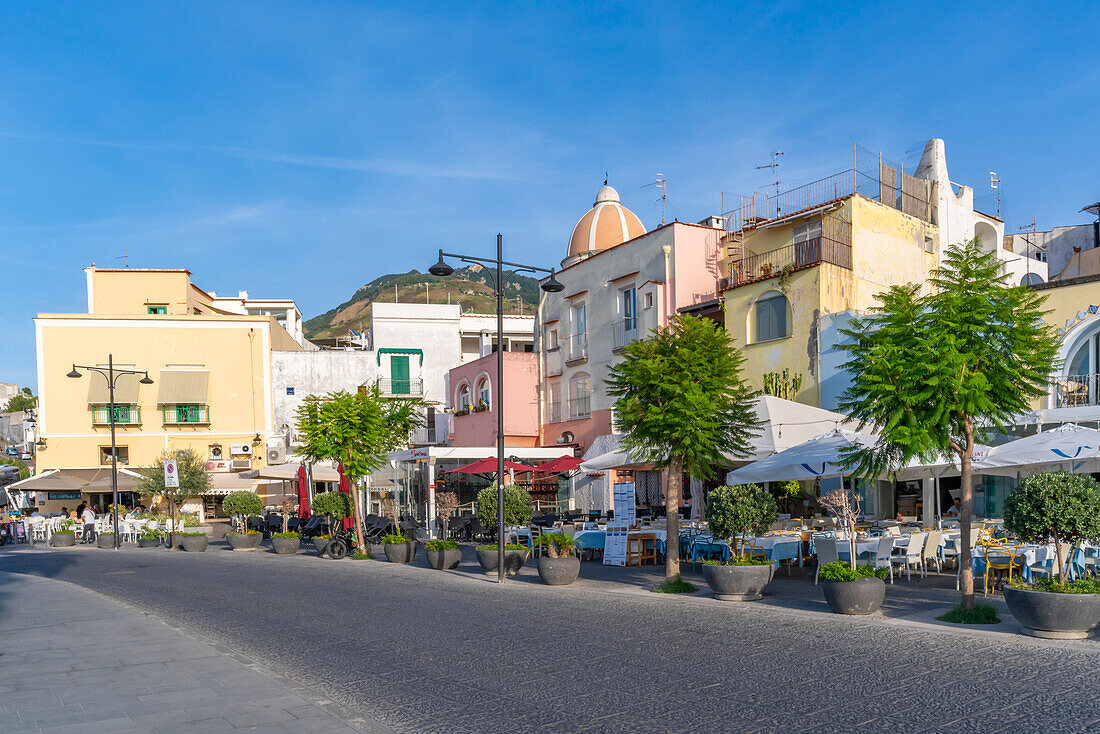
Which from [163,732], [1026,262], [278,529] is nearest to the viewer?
[163,732]

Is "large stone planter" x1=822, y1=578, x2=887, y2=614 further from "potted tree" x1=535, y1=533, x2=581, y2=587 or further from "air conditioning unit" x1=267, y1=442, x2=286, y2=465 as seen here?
"air conditioning unit" x1=267, y1=442, x2=286, y2=465

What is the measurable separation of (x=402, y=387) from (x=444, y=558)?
35.4 m

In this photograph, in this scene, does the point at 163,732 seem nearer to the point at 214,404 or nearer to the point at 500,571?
the point at 500,571

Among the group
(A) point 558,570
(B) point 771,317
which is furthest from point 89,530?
(B) point 771,317

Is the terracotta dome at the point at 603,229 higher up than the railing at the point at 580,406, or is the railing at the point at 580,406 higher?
the terracotta dome at the point at 603,229

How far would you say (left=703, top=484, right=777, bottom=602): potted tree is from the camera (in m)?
13.0

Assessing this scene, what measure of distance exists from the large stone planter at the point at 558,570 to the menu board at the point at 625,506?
3748 mm

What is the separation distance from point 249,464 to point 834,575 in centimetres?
4021

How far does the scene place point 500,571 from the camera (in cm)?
1669

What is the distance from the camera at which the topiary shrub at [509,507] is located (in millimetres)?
18094

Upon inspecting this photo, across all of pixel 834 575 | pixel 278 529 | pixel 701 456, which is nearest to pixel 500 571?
pixel 701 456

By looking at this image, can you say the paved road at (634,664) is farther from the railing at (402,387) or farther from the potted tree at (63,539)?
the railing at (402,387)

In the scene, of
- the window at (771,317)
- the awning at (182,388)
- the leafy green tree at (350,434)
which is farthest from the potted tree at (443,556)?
the awning at (182,388)

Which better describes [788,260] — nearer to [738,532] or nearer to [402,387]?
[738,532]
